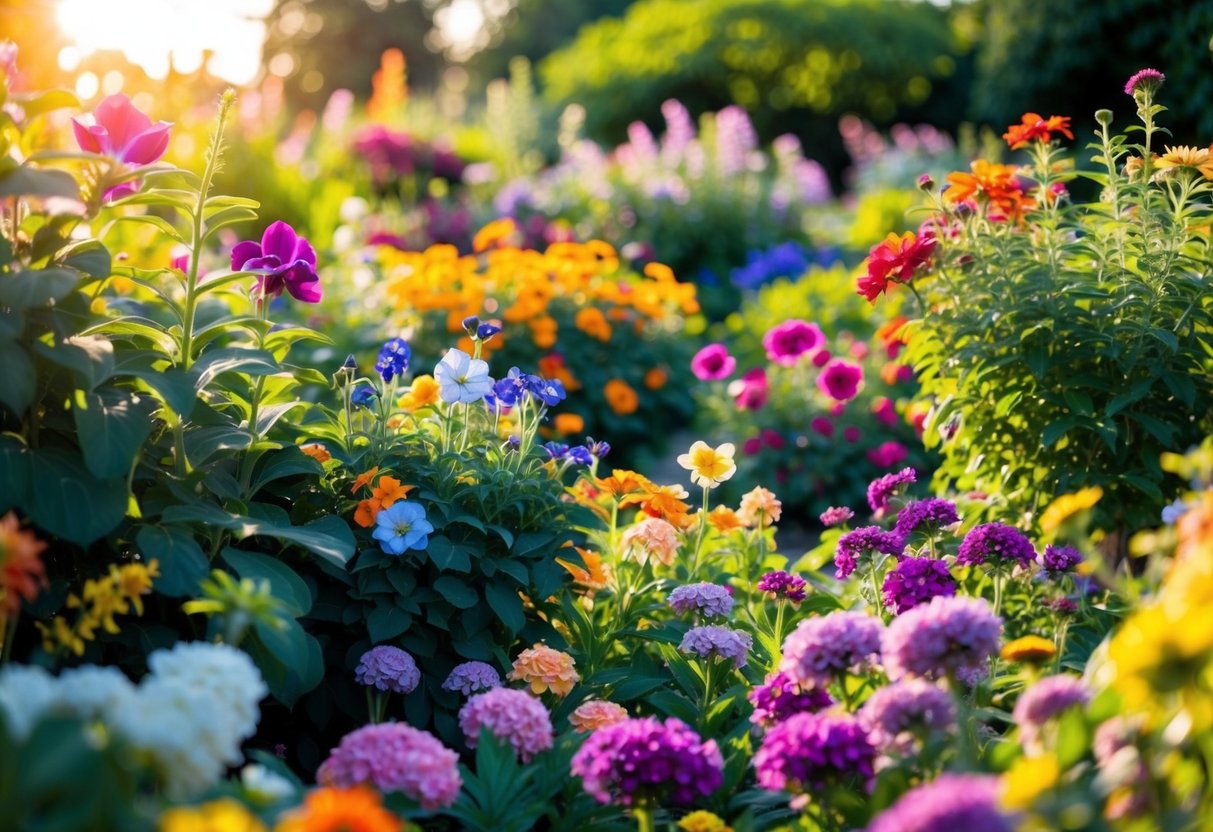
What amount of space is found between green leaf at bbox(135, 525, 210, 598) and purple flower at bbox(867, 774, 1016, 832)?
1225mm

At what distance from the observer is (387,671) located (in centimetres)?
218

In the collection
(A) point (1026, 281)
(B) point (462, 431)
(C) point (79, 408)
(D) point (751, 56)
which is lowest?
(C) point (79, 408)

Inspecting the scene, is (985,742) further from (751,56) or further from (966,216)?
(751,56)

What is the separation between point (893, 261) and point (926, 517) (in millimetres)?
698

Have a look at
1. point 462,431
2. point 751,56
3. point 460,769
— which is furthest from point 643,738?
point 751,56

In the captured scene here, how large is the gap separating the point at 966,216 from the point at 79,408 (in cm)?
220

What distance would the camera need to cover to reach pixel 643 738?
1736 mm

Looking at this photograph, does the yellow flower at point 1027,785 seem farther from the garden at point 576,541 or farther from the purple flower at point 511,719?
the purple flower at point 511,719

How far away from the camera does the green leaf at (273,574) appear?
6.70ft

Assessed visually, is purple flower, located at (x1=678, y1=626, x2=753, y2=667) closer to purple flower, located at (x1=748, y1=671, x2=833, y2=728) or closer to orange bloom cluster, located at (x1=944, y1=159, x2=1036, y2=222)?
purple flower, located at (x1=748, y1=671, x2=833, y2=728)

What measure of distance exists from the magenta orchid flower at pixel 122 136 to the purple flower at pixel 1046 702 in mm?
1821

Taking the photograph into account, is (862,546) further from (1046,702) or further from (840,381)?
(840,381)

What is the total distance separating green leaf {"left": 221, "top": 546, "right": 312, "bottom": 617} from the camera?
6.70 ft

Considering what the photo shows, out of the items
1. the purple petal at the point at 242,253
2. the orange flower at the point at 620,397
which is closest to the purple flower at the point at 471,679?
the purple petal at the point at 242,253
